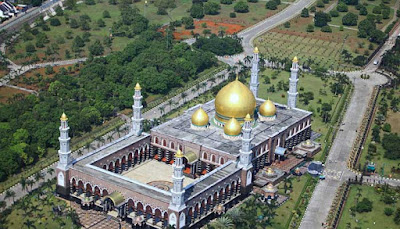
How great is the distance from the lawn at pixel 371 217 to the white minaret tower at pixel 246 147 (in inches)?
658

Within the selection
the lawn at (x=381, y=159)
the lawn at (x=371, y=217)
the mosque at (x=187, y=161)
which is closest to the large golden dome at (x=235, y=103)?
the mosque at (x=187, y=161)

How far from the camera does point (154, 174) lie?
4948 inches

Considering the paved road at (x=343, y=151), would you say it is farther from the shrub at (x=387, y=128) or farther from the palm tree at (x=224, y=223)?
the palm tree at (x=224, y=223)

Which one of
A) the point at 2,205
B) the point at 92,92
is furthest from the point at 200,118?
the point at 2,205

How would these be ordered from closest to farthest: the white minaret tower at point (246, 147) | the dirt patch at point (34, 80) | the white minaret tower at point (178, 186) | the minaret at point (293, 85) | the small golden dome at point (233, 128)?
the white minaret tower at point (178, 186) → the white minaret tower at point (246, 147) → the small golden dome at point (233, 128) → the minaret at point (293, 85) → the dirt patch at point (34, 80)

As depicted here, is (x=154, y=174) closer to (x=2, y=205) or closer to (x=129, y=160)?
(x=129, y=160)

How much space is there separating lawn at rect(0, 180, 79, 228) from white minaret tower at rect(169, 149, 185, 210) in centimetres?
1466

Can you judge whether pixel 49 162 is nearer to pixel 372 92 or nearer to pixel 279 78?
pixel 279 78

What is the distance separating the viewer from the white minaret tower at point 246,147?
11725 cm

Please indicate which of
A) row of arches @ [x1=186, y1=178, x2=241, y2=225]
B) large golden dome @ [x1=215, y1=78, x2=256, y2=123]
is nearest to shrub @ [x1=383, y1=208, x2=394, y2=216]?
row of arches @ [x1=186, y1=178, x2=241, y2=225]

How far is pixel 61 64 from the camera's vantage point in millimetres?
182375

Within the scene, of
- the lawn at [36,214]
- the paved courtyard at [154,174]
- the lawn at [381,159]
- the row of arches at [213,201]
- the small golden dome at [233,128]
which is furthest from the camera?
the lawn at [381,159]

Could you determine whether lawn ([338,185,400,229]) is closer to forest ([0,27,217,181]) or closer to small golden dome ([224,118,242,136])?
small golden dome ([224,118,242,136])

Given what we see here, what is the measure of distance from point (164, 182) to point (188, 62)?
60.4 metres
